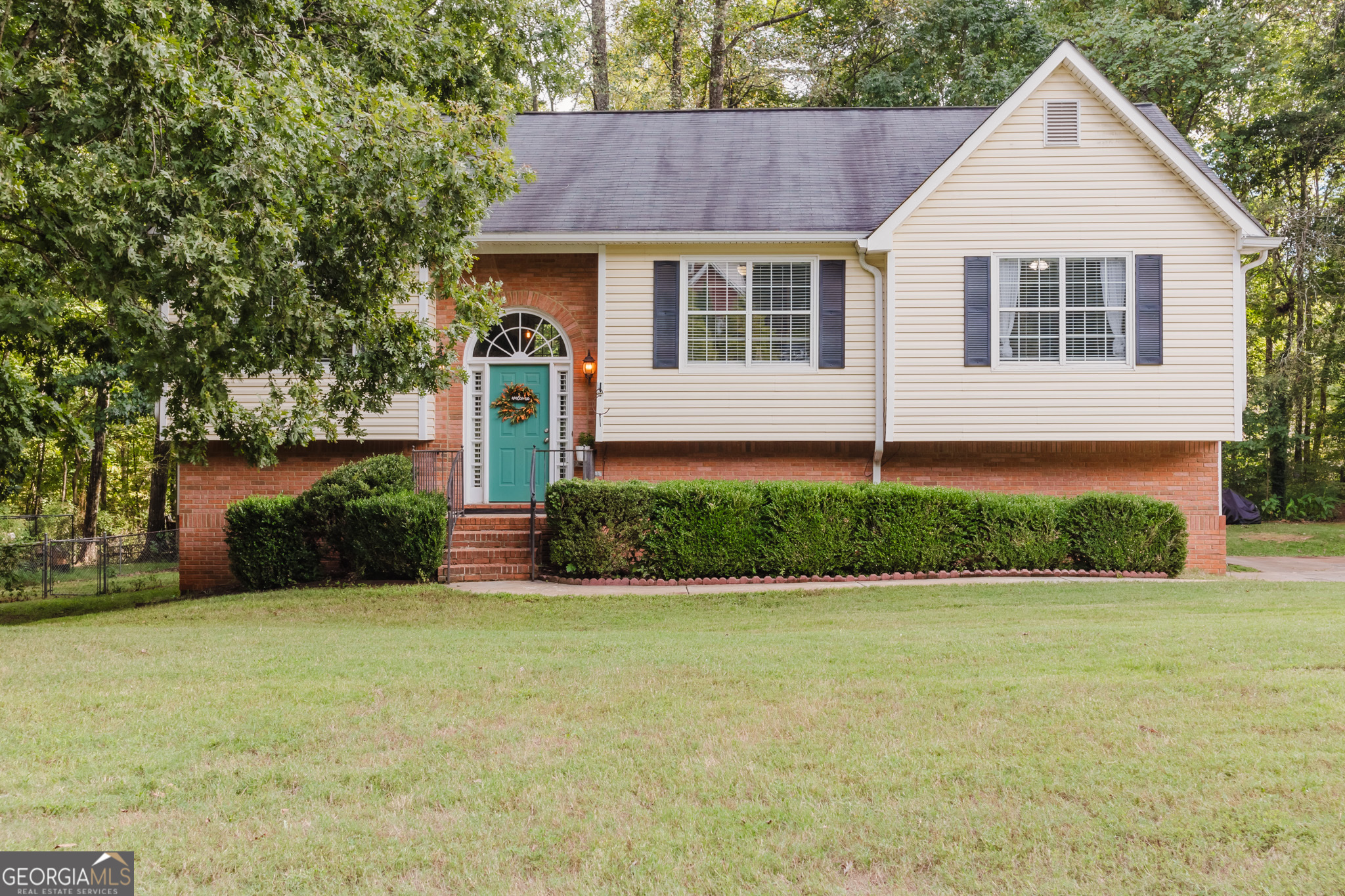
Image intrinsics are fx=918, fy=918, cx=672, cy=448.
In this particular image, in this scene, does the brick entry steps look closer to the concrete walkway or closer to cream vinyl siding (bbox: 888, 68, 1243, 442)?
cream vinyl siding (bbox: 888, 68, 1243, 442)

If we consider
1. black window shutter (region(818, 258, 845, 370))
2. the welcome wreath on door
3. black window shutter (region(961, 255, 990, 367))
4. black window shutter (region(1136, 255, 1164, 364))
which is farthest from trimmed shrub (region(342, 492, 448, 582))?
black window shutter (region(1136, 255, 1164, 364))

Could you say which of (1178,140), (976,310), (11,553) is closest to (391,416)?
(11,553)

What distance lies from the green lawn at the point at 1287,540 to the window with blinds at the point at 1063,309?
22.0 ft

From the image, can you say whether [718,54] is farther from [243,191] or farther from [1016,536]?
[243,191]

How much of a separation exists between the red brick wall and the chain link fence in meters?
2.46

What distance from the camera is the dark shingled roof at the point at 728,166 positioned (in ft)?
44.0

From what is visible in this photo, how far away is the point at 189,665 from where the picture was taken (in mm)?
6590

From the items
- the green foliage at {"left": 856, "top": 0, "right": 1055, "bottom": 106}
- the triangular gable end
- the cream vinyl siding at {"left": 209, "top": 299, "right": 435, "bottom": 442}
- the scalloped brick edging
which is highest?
the green foliage at {"left": 856, "top": 0, "right": 1055, "bottom": 106}

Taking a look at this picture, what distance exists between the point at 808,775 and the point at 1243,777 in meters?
1.79

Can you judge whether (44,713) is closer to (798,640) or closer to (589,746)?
(589,746)

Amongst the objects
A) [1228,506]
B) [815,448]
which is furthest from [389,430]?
[1228,506]

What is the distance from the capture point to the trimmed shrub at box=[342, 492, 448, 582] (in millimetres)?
11570

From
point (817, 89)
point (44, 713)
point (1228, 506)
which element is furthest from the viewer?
point (817, 89)

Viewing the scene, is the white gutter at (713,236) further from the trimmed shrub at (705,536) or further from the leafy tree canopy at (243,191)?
the trimmed shrub at (705,536)
